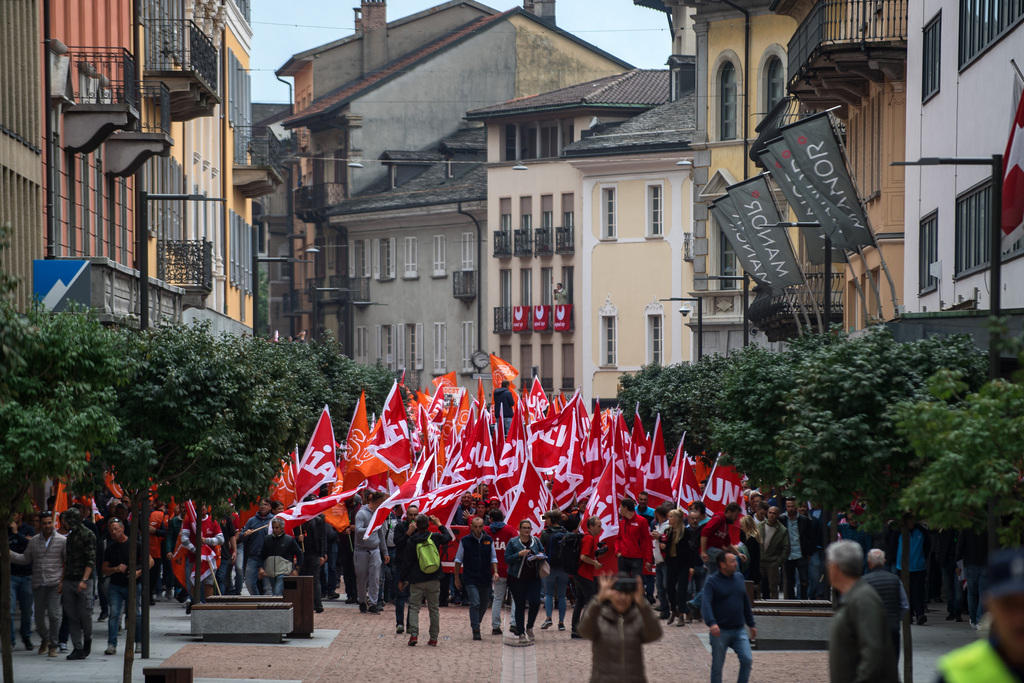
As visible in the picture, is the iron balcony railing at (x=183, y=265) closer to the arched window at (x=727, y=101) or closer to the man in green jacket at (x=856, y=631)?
the arched window at (x=727, y=101)

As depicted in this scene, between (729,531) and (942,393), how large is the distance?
8824 millimetres

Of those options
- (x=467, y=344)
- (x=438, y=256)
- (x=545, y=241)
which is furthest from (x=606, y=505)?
(x=438, y=256)

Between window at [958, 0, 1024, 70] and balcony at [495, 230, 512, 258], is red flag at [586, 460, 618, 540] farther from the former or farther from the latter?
balcony at [495, 230, 512, 258]

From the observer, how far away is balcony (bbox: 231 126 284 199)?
5531 cm

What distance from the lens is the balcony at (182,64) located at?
38.7 metres

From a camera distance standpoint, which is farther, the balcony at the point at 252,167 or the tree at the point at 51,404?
the balcony at the point at 252,167

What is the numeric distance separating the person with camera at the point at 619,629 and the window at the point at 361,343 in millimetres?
77288

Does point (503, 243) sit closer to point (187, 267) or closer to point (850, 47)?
point (187, 267)

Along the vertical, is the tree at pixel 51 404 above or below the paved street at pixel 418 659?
above

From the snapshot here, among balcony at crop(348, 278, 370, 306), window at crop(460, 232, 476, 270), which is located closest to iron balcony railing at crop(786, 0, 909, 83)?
window at crop(460, 232, 476, 270)

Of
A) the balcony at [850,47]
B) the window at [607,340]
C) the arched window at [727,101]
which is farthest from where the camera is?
the window at [607,340]

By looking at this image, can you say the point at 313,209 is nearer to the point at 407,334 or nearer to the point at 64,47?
the point at 407,334

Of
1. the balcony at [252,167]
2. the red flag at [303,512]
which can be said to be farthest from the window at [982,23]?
the balcony at [252,167]

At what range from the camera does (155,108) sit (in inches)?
1561
